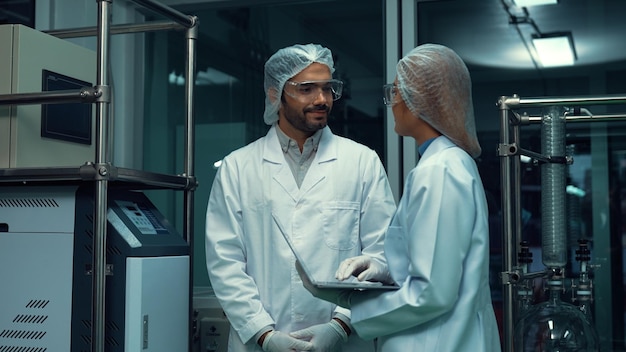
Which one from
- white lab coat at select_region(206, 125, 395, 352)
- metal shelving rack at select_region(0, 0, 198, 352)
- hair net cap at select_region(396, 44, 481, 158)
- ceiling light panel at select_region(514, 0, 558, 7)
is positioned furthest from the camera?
ceiling light panel at select_region(514, 0, 558, 7)

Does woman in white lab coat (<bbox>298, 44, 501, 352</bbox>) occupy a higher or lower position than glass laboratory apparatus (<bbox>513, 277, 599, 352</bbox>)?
higher

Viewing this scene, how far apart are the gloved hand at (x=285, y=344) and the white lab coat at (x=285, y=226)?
7cm

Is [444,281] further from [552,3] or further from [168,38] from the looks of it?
[168,38]

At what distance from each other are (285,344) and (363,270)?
402 mm

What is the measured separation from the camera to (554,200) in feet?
7.98

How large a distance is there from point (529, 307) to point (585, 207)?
0.84m

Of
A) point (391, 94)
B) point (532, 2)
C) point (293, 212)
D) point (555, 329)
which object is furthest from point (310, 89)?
point (532, 2)

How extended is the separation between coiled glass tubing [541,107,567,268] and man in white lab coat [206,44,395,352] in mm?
462

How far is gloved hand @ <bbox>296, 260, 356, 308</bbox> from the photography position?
5.86 ft

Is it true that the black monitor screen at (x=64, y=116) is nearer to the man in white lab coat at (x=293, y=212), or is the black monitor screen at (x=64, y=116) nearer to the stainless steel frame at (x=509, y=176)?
the man in white lab coat at (x=293, y=212)

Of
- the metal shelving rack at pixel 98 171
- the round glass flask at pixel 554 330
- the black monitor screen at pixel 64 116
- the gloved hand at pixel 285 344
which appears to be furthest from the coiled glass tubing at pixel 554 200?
the black monitor screen at pixel 64 116

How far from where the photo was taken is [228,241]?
242 cm

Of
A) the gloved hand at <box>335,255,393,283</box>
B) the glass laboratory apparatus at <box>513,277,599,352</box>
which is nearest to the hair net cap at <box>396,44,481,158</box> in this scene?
the gloved hand at <box>335,255,393,283</box>

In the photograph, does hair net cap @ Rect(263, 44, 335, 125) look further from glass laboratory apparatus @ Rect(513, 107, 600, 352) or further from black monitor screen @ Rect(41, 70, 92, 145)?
glass laboratory apparatus @ Rect(513, 107, 600, 352)
